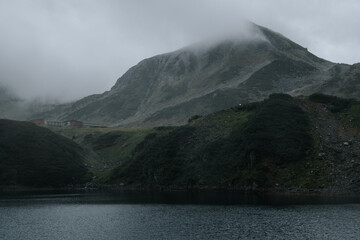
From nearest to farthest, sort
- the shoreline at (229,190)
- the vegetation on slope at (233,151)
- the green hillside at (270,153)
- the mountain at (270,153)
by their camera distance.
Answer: the shoreline at (229,190) < the mountain at (270,153) < the green hillside at (270,153) < the vegetation on slope at (233,151)

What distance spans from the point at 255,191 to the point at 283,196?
1693 cm

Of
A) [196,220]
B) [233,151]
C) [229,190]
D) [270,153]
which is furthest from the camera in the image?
[233,151]

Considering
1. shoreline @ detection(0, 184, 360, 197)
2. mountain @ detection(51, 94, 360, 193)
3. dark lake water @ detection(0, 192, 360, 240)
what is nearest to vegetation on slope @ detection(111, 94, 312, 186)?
mountain @ detection(51, 94, 360, 193)

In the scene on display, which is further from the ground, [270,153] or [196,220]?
[270,153]

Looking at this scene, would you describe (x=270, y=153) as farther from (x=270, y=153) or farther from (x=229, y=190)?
(x=229, y=190)

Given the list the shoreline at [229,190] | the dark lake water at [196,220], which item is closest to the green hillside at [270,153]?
the shoreline at [229,190]

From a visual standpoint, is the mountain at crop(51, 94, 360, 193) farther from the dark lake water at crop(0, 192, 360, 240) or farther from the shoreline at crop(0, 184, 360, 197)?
the dark lake water at crop(0, 192, 360, 240)

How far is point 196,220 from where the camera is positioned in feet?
→ 278

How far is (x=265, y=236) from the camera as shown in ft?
214

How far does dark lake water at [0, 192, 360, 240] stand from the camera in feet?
228

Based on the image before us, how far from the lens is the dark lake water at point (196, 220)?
2739 inches

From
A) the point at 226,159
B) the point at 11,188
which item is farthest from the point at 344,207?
the point at 11,188

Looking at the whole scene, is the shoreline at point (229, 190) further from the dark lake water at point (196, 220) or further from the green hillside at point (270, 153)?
the dark lake water at point (196, 220)

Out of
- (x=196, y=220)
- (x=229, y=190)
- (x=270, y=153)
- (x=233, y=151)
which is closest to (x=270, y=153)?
(x=270, y=153)
